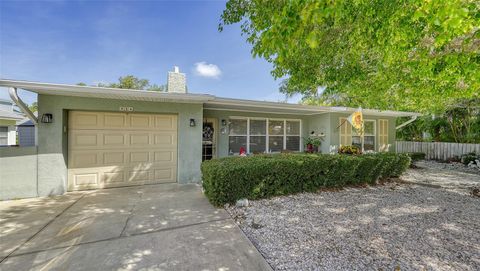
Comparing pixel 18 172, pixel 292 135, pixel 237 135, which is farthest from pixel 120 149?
pixel 292 135

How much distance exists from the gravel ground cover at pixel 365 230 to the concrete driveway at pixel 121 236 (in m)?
0.47

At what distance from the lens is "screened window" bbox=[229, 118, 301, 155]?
8.45 m

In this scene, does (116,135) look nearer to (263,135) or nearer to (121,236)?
(121,236)

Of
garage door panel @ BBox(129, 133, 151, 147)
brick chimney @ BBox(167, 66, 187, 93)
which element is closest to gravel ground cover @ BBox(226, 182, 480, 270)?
garage door panel @ BBox(129, 133, 151, 147)

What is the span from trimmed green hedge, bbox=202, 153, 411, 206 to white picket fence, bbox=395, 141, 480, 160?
24.2ft

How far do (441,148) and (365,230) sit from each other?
40.1 ft

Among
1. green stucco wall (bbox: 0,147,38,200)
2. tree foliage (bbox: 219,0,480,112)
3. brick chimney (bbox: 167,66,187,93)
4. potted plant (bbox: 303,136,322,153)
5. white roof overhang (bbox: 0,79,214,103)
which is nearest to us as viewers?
tree foliage (bbox: 219,0,480,112)

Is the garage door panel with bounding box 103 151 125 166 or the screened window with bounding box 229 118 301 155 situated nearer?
the garage door panel with bounding box 103 151 125 166

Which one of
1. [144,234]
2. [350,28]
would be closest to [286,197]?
[144,234]

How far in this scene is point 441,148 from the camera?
11.0 meters

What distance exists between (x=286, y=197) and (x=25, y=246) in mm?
4701

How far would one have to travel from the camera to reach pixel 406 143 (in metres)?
12.7

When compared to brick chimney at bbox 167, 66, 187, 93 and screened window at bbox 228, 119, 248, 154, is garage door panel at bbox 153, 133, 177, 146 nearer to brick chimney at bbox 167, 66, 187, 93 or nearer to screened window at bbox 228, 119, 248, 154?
brick chimney at bbox 167, 66, 187, 93

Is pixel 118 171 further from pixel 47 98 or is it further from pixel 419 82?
pixel 419 82
